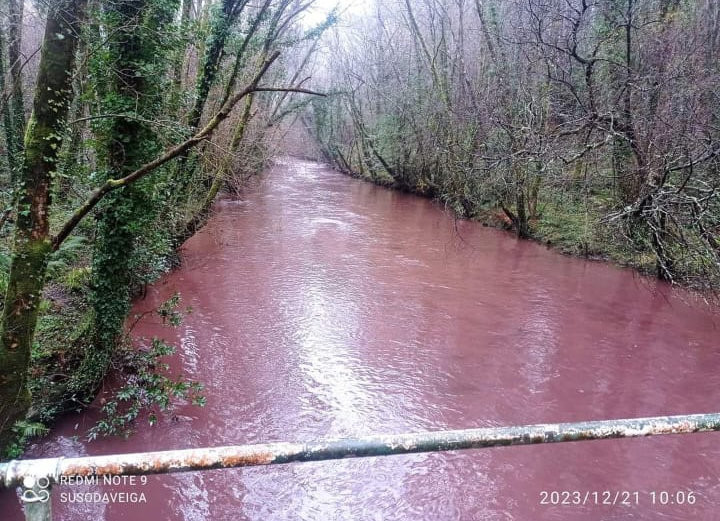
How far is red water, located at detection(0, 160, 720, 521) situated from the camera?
202 inches

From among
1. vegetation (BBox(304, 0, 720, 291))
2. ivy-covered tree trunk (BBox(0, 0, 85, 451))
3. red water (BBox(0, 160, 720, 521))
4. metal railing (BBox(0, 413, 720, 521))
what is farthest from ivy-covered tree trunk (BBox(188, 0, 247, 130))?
metal railing (BBox(0, 413, 720, 521))

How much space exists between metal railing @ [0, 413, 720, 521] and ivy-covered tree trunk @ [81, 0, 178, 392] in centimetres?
492

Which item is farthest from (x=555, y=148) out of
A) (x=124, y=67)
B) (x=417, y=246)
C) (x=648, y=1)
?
(x=124, y=67)

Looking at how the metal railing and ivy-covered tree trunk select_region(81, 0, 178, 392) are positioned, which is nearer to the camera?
the metal railing

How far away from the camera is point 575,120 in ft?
36.8

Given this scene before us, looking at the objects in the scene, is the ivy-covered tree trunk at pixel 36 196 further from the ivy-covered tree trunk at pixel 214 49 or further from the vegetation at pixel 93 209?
the ivy-covered tree trunk at pixel 214 49

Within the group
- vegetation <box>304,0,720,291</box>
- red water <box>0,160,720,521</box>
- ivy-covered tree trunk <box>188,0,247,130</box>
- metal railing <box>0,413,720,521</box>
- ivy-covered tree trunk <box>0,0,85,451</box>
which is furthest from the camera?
vegetation <box>304,0,720,291</box>

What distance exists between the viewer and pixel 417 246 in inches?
638

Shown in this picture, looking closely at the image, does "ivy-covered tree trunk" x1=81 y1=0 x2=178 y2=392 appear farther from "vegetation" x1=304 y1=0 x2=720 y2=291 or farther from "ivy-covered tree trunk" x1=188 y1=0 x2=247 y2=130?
"vegetation" x1=304 y1=0 x2=720 y2=291

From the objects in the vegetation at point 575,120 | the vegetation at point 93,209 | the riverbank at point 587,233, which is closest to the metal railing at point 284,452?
the vegetation at point 93,209

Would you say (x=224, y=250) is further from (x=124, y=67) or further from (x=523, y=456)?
(x=523, y=456)

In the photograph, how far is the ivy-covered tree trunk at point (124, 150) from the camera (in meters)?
5.76

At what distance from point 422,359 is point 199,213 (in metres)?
7.37

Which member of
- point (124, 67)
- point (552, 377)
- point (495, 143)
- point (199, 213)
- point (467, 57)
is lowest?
point (552, 377)
